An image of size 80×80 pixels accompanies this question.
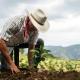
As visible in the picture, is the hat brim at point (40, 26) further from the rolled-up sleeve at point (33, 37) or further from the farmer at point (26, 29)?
the rolled-up sleeve at point (33, 37)

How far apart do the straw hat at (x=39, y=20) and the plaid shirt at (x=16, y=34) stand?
21 cm

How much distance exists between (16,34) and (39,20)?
0.68 meters

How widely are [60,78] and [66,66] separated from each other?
2.88m

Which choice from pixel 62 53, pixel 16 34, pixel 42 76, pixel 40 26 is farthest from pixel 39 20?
pixel 62 53

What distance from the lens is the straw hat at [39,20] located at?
1016cm

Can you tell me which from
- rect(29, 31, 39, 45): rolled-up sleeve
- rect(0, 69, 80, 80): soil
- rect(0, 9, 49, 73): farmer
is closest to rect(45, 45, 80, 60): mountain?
rect(29, 31, 39, 45): rolled-up sleeve

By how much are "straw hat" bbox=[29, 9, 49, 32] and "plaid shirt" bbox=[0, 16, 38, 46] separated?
0.69 feet

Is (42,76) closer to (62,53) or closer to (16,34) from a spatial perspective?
(16,34)

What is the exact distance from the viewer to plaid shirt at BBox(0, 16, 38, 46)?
10468mm

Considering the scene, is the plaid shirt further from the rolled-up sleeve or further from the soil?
the soil

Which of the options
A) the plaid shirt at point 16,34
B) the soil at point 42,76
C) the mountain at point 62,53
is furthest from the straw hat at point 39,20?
the soil at point 42,76

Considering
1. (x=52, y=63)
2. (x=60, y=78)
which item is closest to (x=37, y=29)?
(x=52, y=63)

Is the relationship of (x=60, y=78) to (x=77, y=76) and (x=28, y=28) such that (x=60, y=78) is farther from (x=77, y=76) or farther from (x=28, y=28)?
(x=28, y=28)

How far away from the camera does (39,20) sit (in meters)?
10.4
